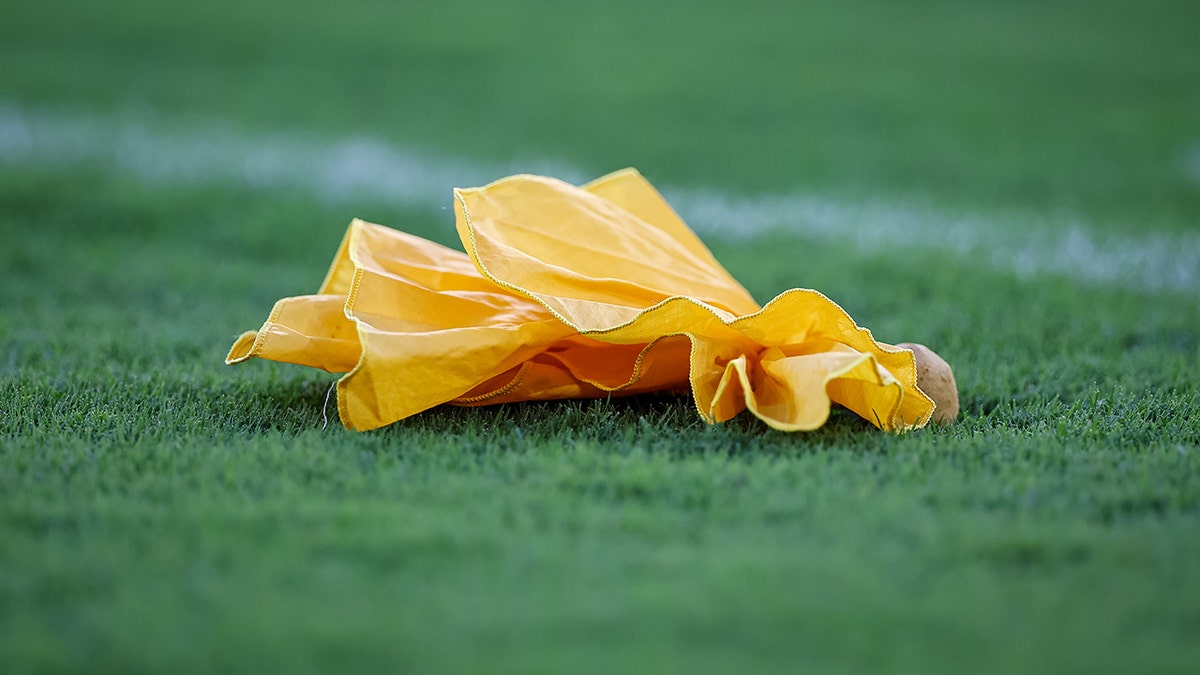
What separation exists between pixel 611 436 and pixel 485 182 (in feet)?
13.0

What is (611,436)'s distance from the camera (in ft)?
8.71

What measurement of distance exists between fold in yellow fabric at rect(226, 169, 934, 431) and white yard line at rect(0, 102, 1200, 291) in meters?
2.47

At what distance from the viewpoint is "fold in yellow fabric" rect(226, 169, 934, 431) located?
102 inches

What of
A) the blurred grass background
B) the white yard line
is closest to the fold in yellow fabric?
the white yard line

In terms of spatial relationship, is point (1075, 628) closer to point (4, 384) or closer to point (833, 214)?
point (4, 384)

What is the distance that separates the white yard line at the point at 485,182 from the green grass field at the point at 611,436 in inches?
1.5

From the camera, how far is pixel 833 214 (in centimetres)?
609

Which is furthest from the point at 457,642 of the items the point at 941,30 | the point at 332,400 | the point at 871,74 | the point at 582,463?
the point at 941,30

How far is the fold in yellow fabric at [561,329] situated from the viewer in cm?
258

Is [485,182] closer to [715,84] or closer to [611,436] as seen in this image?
[715,84]

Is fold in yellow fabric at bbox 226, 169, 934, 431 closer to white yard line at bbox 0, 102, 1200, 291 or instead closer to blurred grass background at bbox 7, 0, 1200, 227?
white yard line at bbox 0, 102, 1200, 291

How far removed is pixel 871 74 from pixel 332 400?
23.1 ft

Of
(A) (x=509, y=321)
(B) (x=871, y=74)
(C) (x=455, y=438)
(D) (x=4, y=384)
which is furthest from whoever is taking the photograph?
(B) (x=871, y=74)

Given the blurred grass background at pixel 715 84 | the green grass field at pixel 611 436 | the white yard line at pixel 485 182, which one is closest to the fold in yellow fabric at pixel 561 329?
the green grass field at pixel 611 436
